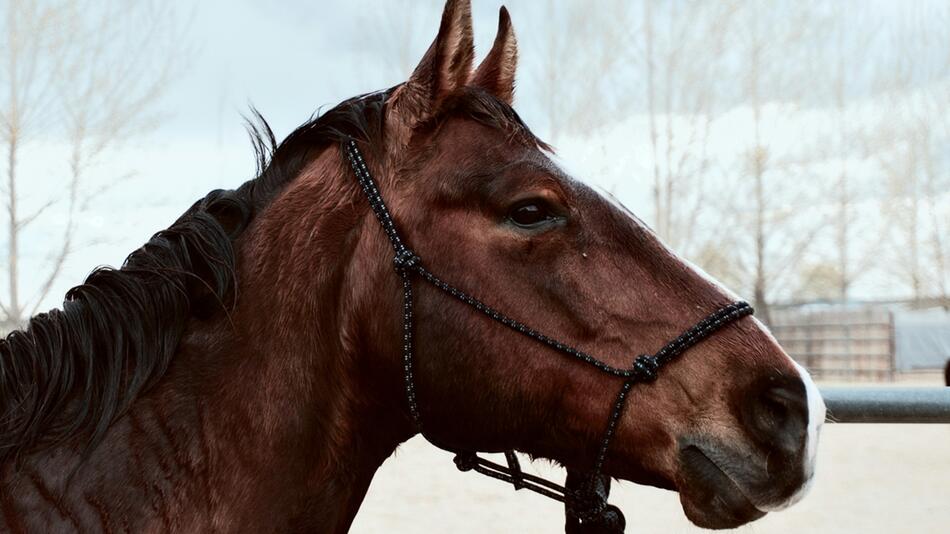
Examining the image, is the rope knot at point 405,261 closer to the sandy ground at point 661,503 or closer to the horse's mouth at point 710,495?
the horse's mouth at point 710,495

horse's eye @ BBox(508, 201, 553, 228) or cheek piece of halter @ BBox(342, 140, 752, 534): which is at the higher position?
horse's eye @ BBox(508, 201, 553, 228)

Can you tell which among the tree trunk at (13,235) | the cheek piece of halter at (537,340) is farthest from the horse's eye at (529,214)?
the tree trunk at (13,235)

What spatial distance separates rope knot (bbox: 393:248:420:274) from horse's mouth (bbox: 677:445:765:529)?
711 millimetres

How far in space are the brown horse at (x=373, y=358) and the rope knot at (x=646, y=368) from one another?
0.03 metres

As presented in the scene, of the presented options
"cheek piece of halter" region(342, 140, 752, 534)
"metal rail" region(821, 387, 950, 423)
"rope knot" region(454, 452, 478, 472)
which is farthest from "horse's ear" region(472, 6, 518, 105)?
"metal rail" region(821, 387, 950, 423)

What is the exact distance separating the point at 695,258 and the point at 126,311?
17606 millimetres

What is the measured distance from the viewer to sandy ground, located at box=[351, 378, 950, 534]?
6.56 metres

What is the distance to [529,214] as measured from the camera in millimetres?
1855

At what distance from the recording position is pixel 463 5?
6.46 ft

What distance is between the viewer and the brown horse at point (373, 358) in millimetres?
1754

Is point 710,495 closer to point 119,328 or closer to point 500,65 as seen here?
point 500,65

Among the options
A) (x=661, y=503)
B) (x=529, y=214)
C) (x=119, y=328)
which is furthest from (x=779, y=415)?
(x=661, y=503)

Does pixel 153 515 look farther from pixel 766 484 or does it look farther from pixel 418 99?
pixel 766 484

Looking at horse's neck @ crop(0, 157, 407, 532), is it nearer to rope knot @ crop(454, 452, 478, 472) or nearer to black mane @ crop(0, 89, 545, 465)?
black mane @ crop(0, 89, 545, 465)
